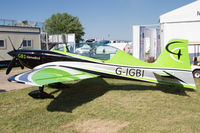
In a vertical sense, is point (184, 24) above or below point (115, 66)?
above

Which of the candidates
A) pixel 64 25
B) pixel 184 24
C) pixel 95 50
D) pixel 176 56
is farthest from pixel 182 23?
pixel 64 25

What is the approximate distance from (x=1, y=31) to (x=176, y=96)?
15749 mm

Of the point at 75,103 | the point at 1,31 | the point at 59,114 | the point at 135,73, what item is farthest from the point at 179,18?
the point at 1,31

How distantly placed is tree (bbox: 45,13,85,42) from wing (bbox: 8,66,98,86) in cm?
5052

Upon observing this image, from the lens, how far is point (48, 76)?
5.37 metres

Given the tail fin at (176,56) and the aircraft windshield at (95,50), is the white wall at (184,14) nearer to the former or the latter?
the tail fin at (176,56)

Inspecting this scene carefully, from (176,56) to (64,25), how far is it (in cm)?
5356

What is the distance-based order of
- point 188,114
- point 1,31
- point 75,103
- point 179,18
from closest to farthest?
1. point 188,114
2. point 75,103
3. point 179,18
4. point 1,31

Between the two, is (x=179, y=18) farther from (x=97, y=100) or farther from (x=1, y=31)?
(x=1, y=31)

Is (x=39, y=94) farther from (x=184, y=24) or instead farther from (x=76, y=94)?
(x=184, y=24)

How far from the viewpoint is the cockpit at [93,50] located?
6806mm

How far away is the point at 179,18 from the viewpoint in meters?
13.1

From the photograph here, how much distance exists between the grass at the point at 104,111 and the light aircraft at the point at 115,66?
68cm

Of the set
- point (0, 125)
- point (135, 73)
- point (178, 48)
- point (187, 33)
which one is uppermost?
point (187, 33)
